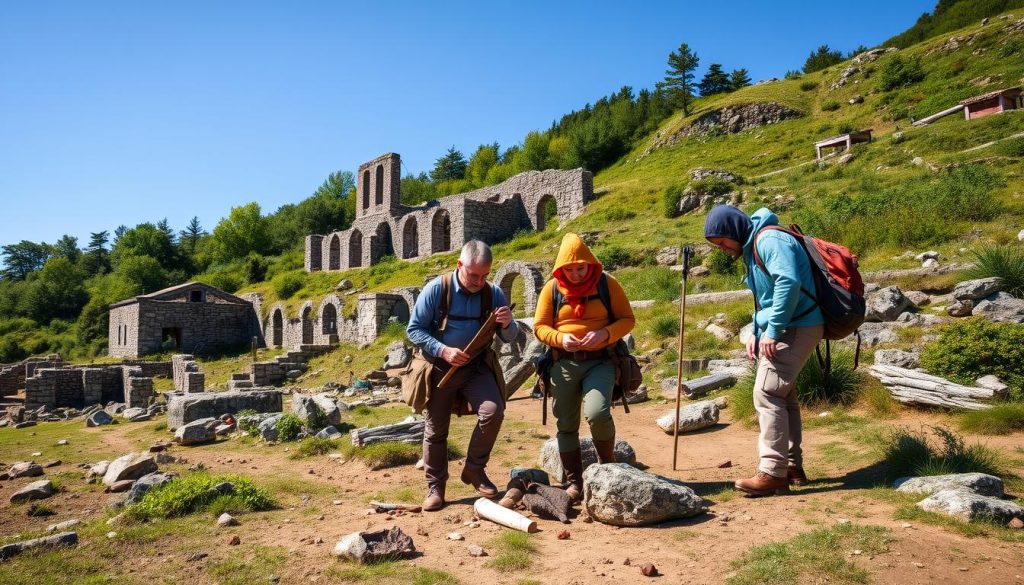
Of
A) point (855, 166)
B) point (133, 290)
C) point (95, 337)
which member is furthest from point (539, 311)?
point (133, 290)

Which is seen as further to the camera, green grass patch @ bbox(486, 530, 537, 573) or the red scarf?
the red scarf

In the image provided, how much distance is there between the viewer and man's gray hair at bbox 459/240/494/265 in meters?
4.32

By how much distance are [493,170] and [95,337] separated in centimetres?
3992

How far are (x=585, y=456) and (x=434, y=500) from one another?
4.65ft

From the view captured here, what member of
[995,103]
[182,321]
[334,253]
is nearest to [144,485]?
[182,321]

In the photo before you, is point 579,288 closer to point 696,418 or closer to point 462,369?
point 462,369

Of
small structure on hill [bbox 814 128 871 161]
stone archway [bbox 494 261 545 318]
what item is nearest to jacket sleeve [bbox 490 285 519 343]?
stone archway [bbox 494 261 545 318]

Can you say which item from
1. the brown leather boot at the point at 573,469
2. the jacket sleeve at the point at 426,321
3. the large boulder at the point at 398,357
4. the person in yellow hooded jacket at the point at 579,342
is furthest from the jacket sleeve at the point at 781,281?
the large boulder at the point at 398,357

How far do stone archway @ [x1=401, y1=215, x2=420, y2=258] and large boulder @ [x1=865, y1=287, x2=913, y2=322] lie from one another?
92.1ft

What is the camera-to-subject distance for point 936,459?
3957mm

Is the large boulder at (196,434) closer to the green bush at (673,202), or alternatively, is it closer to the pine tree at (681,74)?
the green bush at (673,202)

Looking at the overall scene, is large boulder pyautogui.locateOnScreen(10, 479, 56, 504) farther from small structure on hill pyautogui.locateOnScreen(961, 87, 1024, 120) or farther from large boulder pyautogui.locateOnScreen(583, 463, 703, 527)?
small structure on hill pyautogui.locateOnScreen(961, 87, 1024, 120)

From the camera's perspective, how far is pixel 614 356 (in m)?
4.13

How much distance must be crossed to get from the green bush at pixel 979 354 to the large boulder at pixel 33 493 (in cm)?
946
